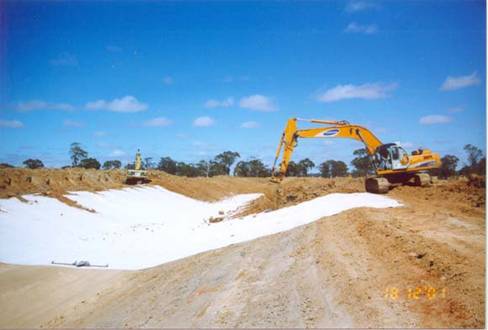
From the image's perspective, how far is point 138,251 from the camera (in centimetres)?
1338

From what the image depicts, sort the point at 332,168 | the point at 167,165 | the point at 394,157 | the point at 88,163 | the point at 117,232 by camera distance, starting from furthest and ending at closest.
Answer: the point at 167,165 → the point at 332,168 → the point at 88,163 → the point at 117,232 → the point at 394,157

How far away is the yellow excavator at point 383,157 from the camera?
1514 centimetres

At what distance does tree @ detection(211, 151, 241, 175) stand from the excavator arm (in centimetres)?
6591

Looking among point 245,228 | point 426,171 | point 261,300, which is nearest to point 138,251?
point 245,228

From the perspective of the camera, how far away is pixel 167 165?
8331cm

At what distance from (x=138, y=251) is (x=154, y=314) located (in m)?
7.24

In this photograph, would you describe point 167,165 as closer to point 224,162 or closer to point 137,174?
point 224,162

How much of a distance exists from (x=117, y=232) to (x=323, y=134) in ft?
36.5

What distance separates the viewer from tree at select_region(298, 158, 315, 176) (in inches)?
2768

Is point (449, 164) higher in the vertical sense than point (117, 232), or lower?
higher

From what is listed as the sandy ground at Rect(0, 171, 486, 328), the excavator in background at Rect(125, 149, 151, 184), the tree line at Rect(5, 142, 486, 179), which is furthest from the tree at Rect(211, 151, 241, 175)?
the sandy ground at Rect(0, 171, 486, 328)

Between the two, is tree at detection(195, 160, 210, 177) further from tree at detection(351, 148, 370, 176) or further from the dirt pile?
the dirt pile

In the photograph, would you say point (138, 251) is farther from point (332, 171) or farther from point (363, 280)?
point (332, 171)
